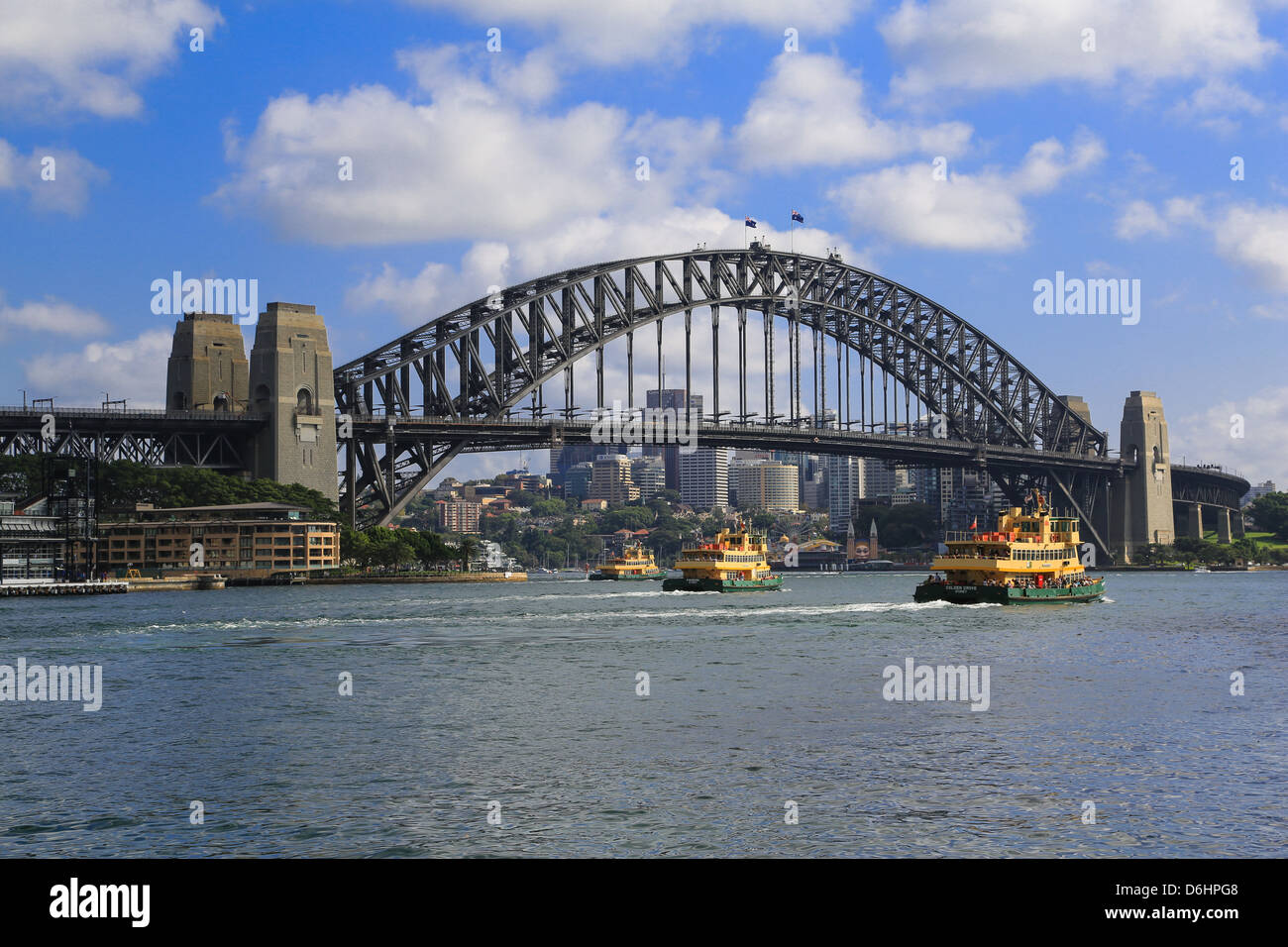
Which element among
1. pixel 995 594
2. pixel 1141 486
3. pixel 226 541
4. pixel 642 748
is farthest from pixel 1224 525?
pixel 642 748

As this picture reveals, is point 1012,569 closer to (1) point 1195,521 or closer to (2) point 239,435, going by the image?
(2) point 239,435

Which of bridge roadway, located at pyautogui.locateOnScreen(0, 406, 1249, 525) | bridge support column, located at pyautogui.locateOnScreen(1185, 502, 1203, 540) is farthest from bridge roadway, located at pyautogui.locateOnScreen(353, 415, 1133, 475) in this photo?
bridge support column, located at pyautogui.locateOnScreen(1185, 502, 1203, 540)

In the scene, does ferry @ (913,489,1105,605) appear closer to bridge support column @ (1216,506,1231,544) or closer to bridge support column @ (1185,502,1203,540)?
bridge support column @ (1185,502,1203,540)

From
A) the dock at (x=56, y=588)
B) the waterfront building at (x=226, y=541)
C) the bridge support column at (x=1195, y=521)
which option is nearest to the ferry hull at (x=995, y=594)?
the waterfront building at (x=226, y=541)
